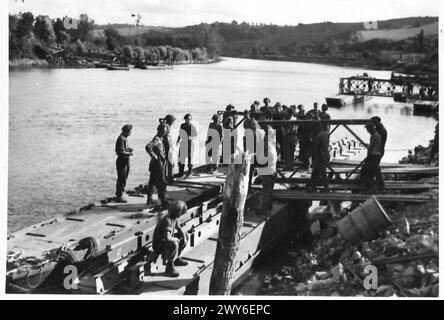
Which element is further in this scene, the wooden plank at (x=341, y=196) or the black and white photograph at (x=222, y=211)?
the wooden plank at (x=341, y=196)

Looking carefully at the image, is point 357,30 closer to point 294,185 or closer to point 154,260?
point 294,185

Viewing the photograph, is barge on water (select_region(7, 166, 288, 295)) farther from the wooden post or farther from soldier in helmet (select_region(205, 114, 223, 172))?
soldier in helmet (select_region(205, 114, 223, 172))

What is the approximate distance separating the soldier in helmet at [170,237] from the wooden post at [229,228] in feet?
2.30

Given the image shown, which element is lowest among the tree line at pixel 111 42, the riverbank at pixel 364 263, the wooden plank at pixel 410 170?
the riverbank at pixel 364 263

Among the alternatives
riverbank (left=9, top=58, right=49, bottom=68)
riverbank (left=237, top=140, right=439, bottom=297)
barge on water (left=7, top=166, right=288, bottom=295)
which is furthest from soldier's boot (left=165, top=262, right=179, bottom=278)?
riverbank (left=9, top=58, right=49, bottom=68)

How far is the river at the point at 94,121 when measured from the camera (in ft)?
67.5

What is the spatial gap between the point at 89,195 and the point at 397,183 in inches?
465

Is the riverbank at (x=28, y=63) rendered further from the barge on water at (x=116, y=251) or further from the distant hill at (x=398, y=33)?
the barge on water at (x=116, y=251)

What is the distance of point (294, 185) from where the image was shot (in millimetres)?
14188

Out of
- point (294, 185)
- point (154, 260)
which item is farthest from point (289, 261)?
point (154, 260)

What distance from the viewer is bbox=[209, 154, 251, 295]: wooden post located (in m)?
8.91

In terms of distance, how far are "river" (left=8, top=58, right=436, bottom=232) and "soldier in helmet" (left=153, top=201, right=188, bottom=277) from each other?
9.55m

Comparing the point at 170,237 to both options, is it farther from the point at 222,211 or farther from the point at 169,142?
the point at 169,142

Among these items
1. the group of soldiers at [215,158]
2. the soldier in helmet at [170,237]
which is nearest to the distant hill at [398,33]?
the group of soldiers at [215,158]
